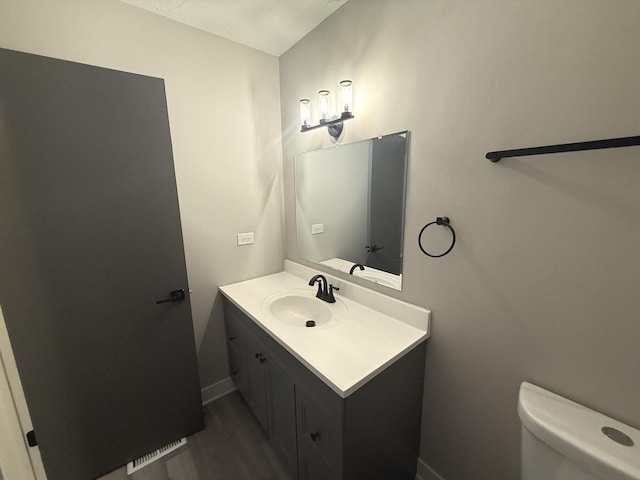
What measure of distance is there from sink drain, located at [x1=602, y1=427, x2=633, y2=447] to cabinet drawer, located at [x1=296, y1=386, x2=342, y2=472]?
78 centimetres

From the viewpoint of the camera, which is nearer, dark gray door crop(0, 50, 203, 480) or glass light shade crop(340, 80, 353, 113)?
dark gray door crop(0, 50, 203, 480)

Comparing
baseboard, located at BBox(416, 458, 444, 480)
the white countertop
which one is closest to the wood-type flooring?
baseboard, located at BBox(416, 458, 444, 480)

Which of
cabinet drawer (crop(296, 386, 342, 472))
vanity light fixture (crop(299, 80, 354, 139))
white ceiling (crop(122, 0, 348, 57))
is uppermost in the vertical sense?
white ceiling (crop(122, 0, 348, 57))

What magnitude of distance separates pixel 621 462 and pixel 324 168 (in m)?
1.68

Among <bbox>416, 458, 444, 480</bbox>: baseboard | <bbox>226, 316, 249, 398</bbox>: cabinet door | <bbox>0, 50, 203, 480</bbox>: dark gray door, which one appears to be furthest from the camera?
<bbox>226, 316, 249, 398</bbox>: cabinet door

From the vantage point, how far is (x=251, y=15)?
1.44 m

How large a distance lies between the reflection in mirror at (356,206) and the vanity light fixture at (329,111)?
0.13 m

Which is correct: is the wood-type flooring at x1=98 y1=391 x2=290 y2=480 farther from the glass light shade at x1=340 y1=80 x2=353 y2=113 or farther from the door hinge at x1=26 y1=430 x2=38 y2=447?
the glass light shade at x1=340 y1=80 x2=353 y2=113

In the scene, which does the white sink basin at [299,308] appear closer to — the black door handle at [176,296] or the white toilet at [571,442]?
the black door handle at [176,296]

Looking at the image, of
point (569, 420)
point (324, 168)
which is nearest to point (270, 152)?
point (324, 168)

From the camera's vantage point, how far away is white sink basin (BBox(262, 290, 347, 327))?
1.50 m

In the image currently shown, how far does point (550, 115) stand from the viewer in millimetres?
798

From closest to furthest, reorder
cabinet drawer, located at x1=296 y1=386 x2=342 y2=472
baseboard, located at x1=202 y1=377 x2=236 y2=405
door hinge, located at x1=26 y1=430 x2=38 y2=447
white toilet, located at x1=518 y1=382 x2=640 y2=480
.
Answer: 1. white toilet, located at x1=518 y1=382 x2=640 y2=480
2. cabinet drawer, located at x1=296 y1=386 x2=342 y2=472
3. door hinge, located at x1=26 y1=430 x2=38 y2=447
4. baseboard, located at x1=202 y1=377 x2=236 y2=405

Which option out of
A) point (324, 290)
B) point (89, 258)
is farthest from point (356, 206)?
point (89, 258)
